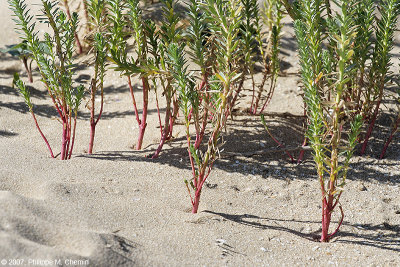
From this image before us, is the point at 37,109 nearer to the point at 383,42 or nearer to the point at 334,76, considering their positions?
the point at 334,76

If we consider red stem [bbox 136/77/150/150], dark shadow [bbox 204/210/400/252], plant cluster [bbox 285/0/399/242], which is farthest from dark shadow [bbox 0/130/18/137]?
plant cluster [bbox 285/0/399/242]

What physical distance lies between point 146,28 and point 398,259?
2.23m

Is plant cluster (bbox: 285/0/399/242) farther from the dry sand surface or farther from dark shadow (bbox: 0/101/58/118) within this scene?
dark shadow (bbox: 0/101/58/118)

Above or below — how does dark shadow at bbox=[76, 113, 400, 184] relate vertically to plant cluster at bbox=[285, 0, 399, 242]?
below

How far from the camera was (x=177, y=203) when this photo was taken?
3.15 metres

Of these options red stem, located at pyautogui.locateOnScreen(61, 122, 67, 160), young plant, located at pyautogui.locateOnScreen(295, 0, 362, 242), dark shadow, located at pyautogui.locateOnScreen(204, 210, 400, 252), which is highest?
young plant, located at pyautogui.locateOnScreen(295, 0, 362, 242)

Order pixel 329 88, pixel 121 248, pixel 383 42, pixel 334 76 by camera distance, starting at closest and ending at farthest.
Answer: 1. pixel 121 248
2. pixel 329 88
3. pixel 334 76
4. pixel 383 42

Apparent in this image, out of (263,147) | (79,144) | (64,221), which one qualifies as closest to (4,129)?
(79,144)

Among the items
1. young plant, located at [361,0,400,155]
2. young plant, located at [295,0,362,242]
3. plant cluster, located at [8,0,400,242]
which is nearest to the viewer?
young plant, located at [295,0,362,242]

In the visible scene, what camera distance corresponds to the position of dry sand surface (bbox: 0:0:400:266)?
2430 mm

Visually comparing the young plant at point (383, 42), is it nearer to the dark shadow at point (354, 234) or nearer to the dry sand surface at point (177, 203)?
the dry sand surface at point (177, 203)

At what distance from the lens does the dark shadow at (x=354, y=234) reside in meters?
2.90

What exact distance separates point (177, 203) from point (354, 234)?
1140 millimetres

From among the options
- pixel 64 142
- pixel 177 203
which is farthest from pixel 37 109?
pixel 177 203
